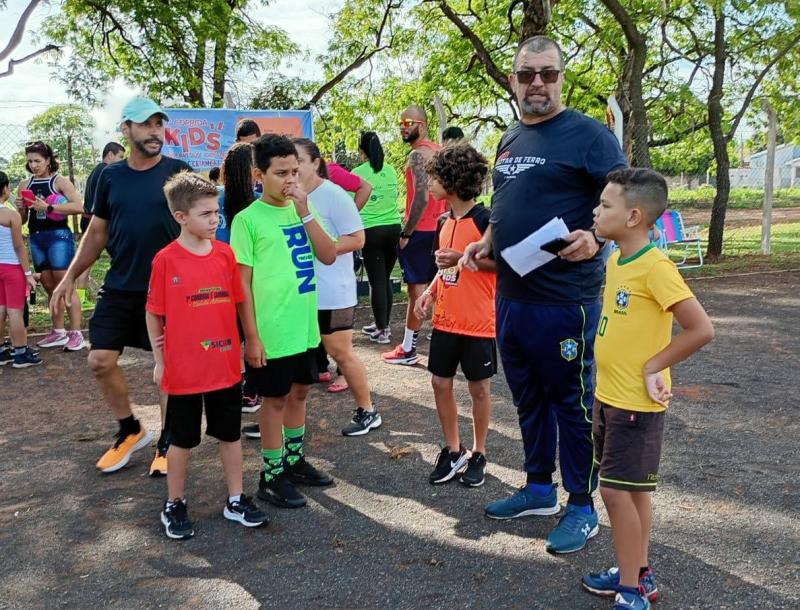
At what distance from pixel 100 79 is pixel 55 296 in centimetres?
Answer: 1208

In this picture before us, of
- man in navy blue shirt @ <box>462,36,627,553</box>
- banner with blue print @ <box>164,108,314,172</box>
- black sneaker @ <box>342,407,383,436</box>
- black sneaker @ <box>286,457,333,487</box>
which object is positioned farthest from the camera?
banner with blue print @ <box>164,108,314,172</box>

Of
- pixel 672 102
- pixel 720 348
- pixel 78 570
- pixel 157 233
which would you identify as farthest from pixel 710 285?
pixel 78 570

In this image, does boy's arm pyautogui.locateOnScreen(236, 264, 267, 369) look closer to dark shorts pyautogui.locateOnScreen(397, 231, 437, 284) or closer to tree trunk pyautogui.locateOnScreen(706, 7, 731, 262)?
dark shorts pyautogui.locateOnScreen(397, 231, 437, 284)

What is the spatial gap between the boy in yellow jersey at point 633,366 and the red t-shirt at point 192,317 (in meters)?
1.77

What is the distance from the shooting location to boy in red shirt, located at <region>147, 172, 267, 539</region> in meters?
3.54

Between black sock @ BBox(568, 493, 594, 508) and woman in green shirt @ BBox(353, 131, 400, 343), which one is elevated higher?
woman in green shirt @ BBox(353, 131, 400, 343)

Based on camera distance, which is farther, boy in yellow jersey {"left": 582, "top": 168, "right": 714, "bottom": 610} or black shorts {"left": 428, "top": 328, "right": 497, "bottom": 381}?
black shorts {"left": 428, "top": 328, "right": 497, "bottom": 381}

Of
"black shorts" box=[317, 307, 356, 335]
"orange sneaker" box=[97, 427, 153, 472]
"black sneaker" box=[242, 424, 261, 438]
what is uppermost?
"black shorts" box=[317, 307, 356, 335]

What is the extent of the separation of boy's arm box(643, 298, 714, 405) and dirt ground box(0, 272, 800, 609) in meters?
0.89

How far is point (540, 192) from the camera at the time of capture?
334 cm

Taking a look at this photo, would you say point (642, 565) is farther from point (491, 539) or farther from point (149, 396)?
point (149, 396)

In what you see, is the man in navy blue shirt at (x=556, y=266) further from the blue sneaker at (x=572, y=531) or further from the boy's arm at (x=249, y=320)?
the boy's arm at (x=249, y=320)

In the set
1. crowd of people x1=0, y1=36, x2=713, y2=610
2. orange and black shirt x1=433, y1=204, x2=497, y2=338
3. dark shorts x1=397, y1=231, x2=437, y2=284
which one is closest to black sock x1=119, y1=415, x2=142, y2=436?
crowd of people x1=0, y1=36, x2=713, y2=610

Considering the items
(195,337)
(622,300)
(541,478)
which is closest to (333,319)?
(195,337)
